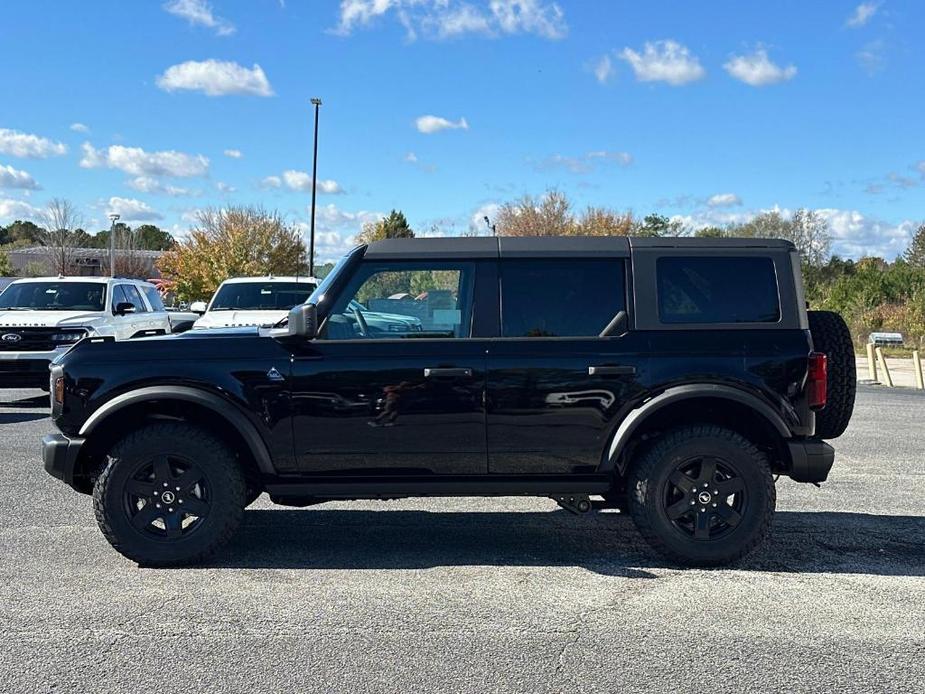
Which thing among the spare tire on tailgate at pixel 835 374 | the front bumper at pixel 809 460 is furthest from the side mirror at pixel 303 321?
the spare tire on tailgate at pixel 835 374

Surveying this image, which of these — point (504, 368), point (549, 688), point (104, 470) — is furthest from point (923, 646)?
point (104, 470)

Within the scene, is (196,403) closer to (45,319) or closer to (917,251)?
(45,319)

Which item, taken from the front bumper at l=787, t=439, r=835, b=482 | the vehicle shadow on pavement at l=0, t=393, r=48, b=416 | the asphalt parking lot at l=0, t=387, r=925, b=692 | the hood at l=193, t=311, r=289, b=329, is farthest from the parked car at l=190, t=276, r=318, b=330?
the front bumper at l=787, t=439, r=835, b=482

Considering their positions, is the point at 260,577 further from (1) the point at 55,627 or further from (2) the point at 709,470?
(2) the point at 709,470

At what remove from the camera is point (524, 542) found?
228 inches

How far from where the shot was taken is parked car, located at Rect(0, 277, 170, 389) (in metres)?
12.3

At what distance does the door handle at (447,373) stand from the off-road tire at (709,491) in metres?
1.20

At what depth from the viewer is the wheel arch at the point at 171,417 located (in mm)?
5051

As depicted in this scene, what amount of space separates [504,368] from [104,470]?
95.4 inches

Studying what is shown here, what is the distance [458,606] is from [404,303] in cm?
181

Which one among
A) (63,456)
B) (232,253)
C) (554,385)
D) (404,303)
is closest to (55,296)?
(63,456)

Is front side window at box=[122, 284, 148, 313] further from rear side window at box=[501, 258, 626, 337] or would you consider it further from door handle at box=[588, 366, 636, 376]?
door handle at box=[588, 366, 636, 376]

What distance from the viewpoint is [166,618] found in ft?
14.2

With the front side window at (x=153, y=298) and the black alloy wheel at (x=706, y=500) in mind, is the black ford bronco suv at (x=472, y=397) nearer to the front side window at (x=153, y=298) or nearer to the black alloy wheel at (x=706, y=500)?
the black alloy wheel at (x=706, y=500)
